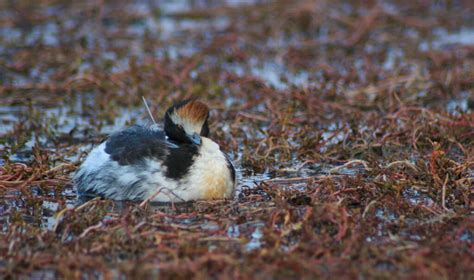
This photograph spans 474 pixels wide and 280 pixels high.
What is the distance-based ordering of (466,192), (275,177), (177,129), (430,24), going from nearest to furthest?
(466,192), (177,129), (275,177), (430,24)

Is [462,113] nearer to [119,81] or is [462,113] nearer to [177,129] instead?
[177,129]

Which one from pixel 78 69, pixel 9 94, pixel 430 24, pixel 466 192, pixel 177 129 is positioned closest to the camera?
pixel 466 192

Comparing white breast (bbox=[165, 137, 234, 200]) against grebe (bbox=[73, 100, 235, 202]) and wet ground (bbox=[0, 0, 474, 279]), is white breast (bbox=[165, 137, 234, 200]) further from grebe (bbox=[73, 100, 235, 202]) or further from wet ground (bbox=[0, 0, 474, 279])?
wet ground (bbox=[0, 0, 474, 279])

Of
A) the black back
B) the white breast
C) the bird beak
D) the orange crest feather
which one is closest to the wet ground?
the white breast

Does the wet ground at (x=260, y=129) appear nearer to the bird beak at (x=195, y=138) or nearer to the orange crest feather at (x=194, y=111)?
the bird beak at (x=195, y=138)

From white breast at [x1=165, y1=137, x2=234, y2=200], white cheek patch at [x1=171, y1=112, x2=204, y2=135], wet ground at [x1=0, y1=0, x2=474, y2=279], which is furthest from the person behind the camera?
white cheek patch at [x1=171, y1=112, x2=204, y2=135]

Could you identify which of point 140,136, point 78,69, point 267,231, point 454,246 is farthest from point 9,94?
point 454,246

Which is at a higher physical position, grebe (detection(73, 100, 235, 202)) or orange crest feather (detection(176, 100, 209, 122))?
orange crest feather (detection(176, 100, 209, 122))

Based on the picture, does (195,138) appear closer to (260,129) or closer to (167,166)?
(167,166)
